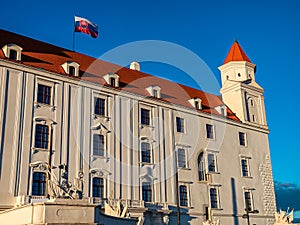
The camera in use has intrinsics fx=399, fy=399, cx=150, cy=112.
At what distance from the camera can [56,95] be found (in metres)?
28.6

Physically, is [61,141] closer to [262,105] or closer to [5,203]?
[5,203]

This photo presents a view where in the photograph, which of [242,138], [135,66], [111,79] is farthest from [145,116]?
[242,138]

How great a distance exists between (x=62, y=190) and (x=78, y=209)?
3.70ft

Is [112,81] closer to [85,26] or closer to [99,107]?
[99,107]

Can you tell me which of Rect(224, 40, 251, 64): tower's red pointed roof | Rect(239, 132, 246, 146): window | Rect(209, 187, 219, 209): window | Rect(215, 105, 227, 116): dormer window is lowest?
Rect(209, 187, 219, 209): window

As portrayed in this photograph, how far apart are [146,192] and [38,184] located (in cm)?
906

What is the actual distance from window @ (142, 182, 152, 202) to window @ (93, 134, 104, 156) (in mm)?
4499

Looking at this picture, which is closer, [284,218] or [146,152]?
[284,218]

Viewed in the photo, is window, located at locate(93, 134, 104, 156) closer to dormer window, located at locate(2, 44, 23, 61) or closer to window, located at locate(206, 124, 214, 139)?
dormer window, located at locate(2, 44, 23, 61)

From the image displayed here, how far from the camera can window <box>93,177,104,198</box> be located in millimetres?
28645

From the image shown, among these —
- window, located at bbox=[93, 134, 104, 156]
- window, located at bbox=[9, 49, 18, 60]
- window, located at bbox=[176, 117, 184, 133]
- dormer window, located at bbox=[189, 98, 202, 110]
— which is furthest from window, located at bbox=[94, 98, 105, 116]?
dormer window, located at bbox=[189, 98, 202, 110]

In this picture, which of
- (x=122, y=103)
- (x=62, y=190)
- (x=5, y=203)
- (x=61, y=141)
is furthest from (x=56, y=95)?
(x=62, y=190)

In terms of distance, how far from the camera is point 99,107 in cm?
3109

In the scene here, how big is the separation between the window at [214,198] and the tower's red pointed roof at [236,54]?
55.4 ft
